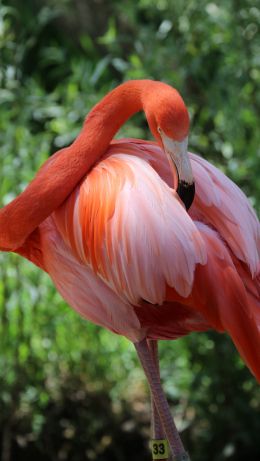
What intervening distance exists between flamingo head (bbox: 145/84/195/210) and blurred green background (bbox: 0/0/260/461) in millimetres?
1311

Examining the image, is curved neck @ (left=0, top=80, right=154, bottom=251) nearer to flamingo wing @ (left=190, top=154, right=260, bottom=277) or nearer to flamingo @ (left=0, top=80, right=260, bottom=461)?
flamingo @ (left=0, top=80, right=260, bottom=461)

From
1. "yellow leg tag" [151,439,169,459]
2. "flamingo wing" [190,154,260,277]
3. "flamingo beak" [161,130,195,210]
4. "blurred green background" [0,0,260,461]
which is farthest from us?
"blurred green background" [0,0,260,461]

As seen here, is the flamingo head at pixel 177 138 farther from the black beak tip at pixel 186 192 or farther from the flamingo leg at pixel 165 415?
the flamingo leg at pixel 165 415

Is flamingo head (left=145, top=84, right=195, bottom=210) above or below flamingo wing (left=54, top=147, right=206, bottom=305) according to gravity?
above

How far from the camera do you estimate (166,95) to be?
2111 mm

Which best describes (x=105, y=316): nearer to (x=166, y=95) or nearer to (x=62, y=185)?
(x=62, y=185)

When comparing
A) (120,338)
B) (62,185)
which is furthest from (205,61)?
(62,185)

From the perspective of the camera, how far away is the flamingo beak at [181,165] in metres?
2.06

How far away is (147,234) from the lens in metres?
2.09

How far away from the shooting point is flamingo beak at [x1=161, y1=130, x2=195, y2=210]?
206 cm

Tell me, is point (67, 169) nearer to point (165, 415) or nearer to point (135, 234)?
point (135, 234)

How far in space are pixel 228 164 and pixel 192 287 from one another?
147 cm

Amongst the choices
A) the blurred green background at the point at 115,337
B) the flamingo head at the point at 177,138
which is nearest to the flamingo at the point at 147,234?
the flamingo head at the point at 177,138

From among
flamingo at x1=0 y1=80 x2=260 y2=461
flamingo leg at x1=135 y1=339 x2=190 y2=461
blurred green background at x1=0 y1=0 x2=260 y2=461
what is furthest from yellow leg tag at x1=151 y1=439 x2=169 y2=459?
blurred green background at x1=0 y1=0 x2=260 y2=461
